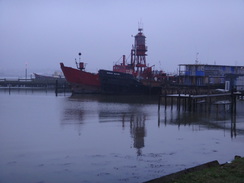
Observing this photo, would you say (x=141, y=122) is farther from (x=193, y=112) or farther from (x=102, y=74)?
(x=102, y=74)

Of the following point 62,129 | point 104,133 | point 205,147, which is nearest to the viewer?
point 205,147

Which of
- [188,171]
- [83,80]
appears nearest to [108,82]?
[83,80]

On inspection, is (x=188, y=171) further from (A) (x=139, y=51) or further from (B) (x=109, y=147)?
(A) (x=139, y=51)

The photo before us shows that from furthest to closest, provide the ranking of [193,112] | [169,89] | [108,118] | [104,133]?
[169,89], [193,112], [108,118], [104,133]

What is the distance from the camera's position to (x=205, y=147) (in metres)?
12.6

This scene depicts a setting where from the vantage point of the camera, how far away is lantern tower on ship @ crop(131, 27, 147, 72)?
51.0 metres

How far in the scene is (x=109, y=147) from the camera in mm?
12625

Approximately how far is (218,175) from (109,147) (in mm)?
5647

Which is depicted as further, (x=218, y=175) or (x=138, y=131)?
(x=138, y=131)

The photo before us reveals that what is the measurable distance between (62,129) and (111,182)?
329 inches

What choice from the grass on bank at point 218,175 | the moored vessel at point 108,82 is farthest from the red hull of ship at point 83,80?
the grass on bank at point 218,175

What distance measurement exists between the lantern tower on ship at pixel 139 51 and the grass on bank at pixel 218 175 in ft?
142

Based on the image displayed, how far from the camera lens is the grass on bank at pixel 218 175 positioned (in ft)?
23.7

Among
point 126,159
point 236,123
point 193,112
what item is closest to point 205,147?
point 126,159
